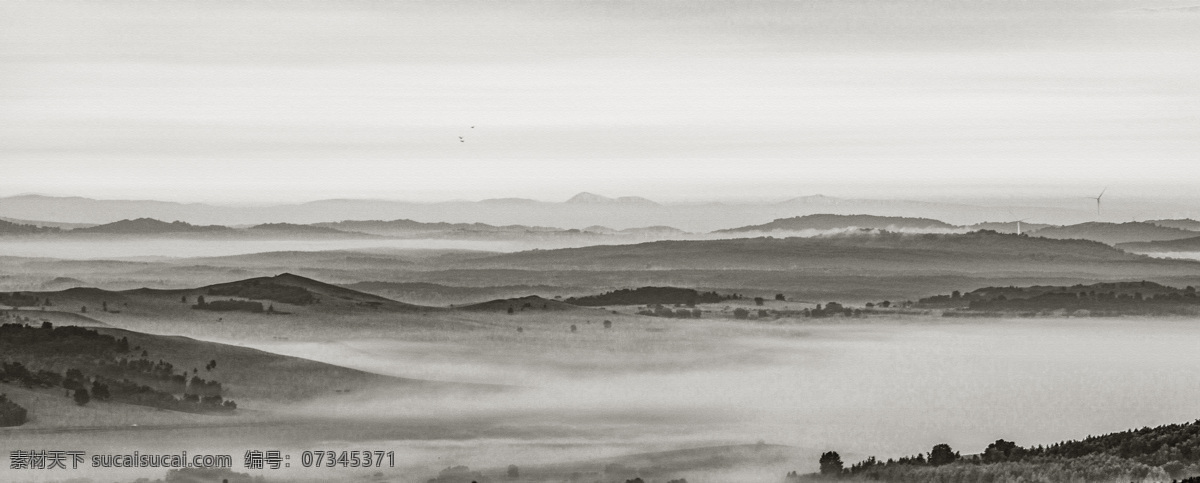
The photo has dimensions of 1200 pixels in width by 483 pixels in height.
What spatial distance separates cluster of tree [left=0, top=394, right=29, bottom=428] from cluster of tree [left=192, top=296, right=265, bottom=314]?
7837cm

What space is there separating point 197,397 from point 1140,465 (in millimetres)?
51785

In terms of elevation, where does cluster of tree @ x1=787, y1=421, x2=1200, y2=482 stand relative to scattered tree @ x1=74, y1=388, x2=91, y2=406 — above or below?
above

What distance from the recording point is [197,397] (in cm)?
7838

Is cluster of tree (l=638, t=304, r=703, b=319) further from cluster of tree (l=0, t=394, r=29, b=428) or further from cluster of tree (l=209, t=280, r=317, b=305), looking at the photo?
cluster of tree (l=0, t=394, r=29, b=428)

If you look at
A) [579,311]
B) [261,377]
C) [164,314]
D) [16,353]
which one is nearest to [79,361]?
[16,353]

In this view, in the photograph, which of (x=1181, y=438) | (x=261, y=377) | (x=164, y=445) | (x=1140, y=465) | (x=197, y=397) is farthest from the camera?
(x=261, y=377)

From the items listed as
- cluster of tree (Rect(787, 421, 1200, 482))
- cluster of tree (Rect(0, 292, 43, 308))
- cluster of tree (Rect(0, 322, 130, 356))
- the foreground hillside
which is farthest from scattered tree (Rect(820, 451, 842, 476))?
cluster of tree (Rect(0, 292, 43, 308))

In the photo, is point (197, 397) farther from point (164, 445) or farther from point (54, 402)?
point (164, 445)

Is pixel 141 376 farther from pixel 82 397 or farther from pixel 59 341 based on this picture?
pixel 59 341

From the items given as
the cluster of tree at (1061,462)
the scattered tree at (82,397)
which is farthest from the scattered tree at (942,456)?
the scattered tree at (82,397)

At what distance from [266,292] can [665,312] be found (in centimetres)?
4847

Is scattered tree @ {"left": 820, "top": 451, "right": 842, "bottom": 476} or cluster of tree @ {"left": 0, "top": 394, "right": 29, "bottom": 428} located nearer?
scattered tree @ {"left": 820, "top": 451, "right": 842, "bottom": 476}

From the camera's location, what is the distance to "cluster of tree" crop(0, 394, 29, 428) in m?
67.2

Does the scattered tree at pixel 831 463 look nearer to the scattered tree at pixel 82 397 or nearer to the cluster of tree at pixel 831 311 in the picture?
the scattered tree at pixel 82 397
